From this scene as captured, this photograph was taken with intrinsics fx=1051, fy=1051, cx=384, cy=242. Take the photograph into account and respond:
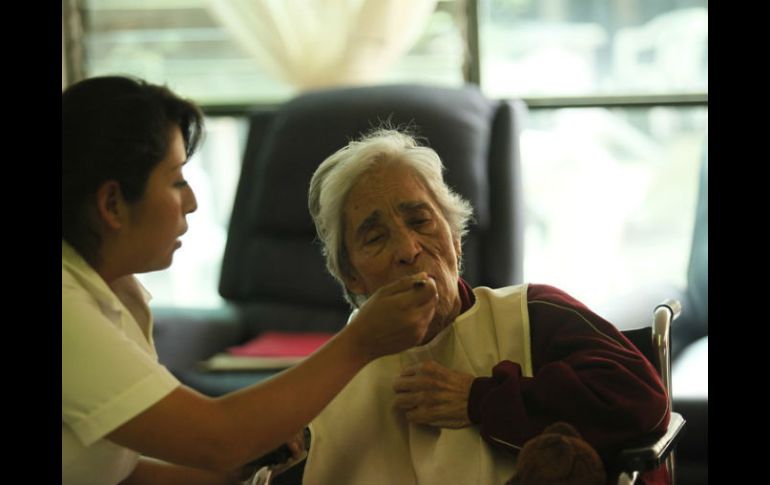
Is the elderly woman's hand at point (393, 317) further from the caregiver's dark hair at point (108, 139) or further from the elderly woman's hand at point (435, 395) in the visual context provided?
the caregiver's dark hair at point (108, 139)

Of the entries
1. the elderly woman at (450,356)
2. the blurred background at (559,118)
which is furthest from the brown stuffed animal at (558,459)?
the blurred background at (559,118)

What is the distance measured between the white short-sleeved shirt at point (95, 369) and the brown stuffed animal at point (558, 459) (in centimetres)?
30

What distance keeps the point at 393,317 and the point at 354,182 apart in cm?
13

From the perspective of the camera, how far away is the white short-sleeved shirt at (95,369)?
0.81 metres

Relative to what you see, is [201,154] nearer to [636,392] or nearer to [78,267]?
[78,267]

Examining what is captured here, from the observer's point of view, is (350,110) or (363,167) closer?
(363,167)

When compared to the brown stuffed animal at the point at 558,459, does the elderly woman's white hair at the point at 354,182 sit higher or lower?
higher

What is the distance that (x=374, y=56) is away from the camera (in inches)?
67.7

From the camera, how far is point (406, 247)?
86 centimetres

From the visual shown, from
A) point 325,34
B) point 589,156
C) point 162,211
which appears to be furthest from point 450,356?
point 325,34
